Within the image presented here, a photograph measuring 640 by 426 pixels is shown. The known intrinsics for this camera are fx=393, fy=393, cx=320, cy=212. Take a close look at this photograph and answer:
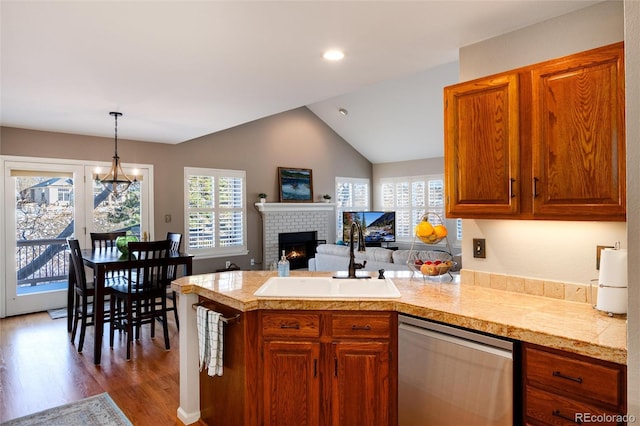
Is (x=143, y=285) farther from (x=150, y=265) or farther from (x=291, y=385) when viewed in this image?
(x=291, y=385)

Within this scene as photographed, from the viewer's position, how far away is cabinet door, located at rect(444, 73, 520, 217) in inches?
78.7

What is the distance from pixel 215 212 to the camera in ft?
22.8

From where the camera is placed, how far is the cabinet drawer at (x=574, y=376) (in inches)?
53.9

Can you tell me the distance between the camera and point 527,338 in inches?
61.4

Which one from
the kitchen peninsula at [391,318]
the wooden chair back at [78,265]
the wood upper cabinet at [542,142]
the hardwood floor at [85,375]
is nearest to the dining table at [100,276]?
the wooden chair back at [78,265]

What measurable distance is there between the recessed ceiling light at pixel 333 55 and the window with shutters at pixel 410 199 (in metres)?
6.18

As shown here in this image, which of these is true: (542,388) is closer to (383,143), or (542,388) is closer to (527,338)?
(527,338)

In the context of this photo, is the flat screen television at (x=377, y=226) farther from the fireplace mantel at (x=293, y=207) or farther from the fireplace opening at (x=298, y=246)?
the fireplace opening at (x=298, y=246)

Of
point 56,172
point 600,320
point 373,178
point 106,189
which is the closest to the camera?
point 600,320

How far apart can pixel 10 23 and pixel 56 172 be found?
369cm

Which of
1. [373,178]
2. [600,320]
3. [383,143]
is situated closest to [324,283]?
[600,320]

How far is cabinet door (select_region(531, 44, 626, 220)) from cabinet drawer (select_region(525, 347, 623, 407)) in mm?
670

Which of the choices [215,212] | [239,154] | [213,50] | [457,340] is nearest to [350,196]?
[239,154]

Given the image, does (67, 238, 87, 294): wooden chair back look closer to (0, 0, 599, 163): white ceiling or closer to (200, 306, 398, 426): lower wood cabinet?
(0, 0, 599, 163): white ceiling
